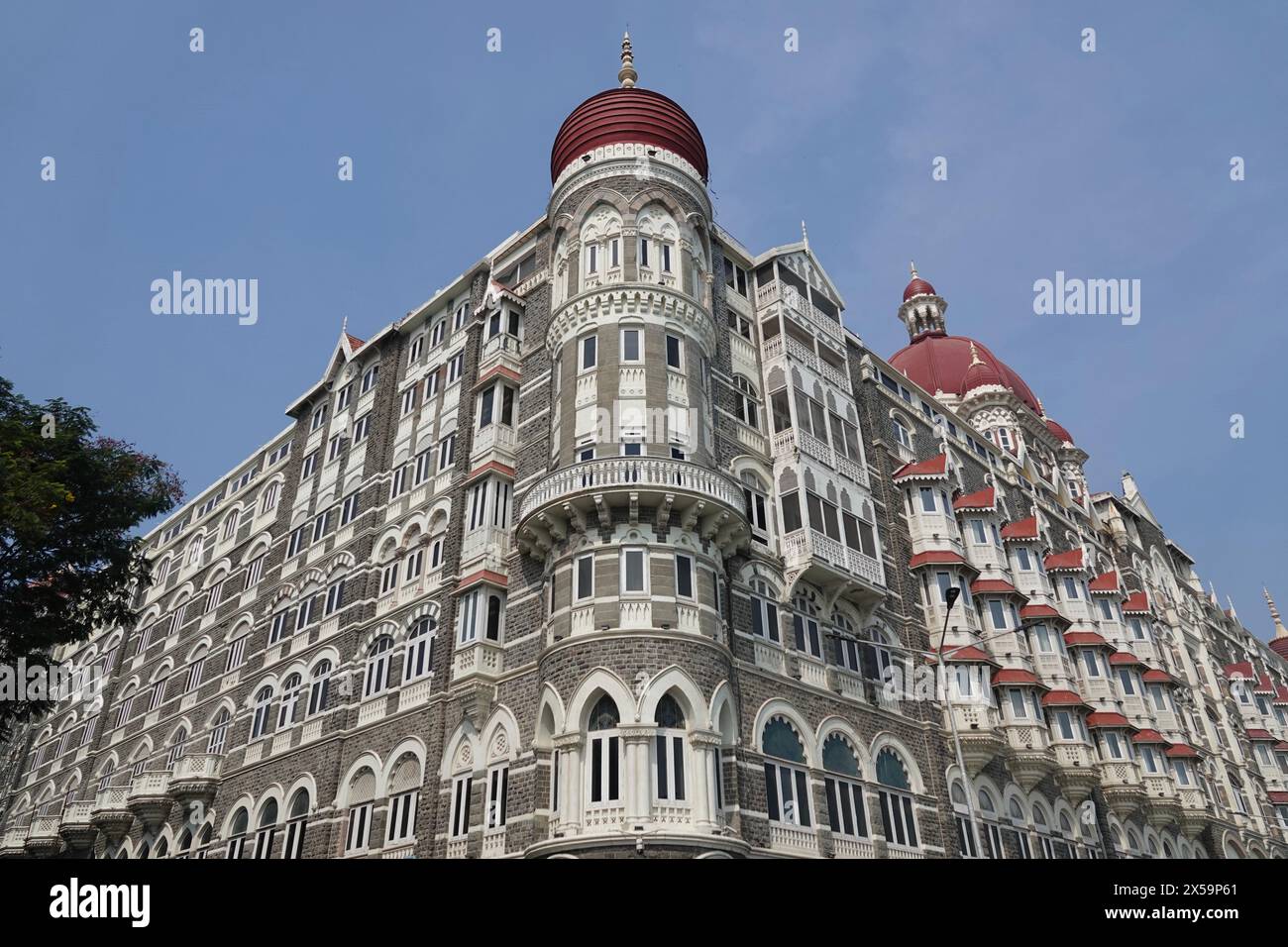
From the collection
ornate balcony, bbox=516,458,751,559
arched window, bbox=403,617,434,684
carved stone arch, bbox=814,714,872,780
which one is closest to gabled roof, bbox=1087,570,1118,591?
carved stone arch, bbox=814,714,872,780

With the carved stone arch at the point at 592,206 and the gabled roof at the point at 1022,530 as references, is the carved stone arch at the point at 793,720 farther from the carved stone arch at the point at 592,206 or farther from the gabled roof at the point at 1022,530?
the gabled roof at the point at 1022,530

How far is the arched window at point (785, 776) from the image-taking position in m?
27.3

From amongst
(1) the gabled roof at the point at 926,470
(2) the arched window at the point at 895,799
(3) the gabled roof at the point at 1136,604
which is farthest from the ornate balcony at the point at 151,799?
(3) the gabled roof at the point at 1136,604

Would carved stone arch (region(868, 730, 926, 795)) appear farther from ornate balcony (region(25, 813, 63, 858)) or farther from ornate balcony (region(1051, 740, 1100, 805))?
ornate balcony (region(25, 813, 63, 858))

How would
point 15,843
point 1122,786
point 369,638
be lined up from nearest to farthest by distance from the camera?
point 369,638, point 1122,786, point 15,843

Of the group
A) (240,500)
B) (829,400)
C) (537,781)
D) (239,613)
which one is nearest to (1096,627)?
(829,400)

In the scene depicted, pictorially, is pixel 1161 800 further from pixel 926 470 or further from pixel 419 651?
pixel 419 651

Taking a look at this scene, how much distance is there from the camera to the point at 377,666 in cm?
3428

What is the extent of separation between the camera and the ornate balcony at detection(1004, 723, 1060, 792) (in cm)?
3675

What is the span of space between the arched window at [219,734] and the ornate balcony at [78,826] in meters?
7.25

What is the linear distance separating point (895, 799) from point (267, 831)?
74.5 feet

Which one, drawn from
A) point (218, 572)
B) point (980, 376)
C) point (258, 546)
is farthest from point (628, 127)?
point (980, 376)

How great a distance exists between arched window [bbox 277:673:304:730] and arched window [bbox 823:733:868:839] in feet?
68.2

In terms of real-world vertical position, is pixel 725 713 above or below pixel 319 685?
below
